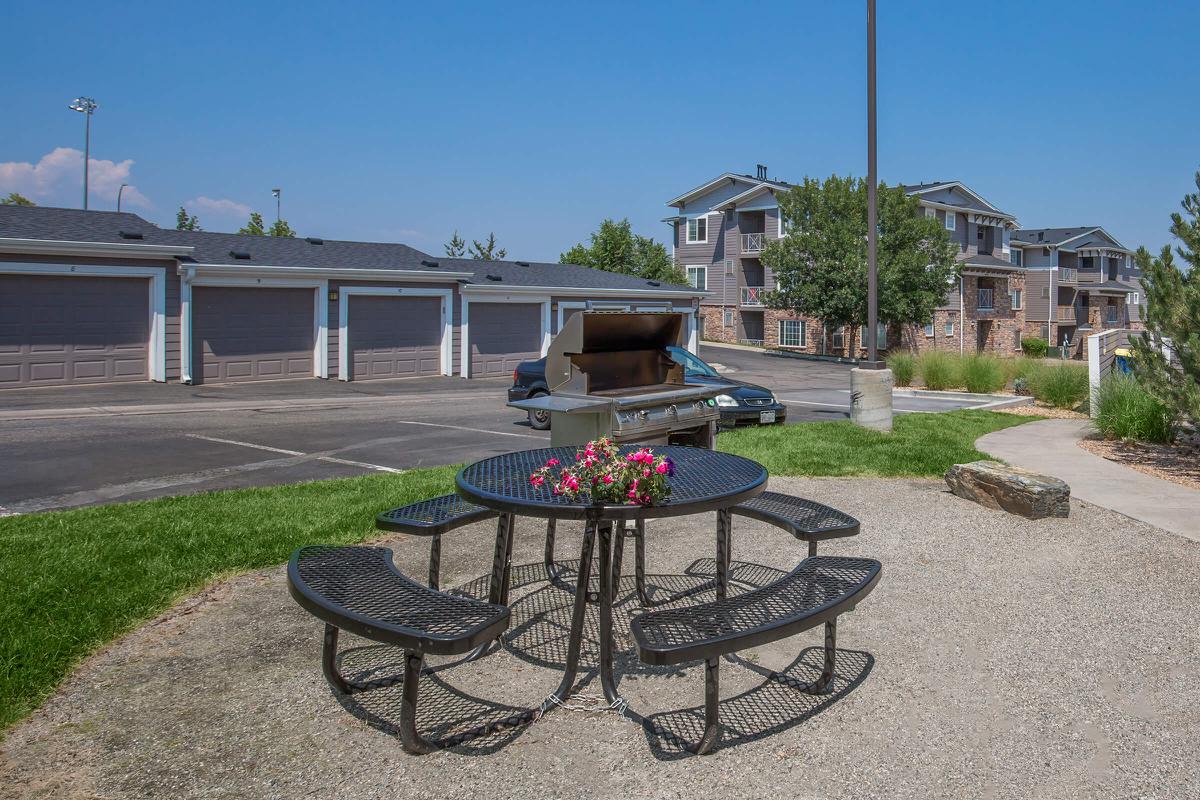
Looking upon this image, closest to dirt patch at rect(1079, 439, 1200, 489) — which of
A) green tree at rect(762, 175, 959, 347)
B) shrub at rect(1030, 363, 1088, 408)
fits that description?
shrub at rect(1030, 363, 1088, 408)

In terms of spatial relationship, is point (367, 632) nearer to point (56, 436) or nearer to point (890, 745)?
point (890, 745)

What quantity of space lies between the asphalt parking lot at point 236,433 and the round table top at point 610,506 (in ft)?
18.8

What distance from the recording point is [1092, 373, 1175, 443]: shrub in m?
12.7

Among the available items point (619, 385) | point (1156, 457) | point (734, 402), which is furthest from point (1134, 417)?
point (619, 385)

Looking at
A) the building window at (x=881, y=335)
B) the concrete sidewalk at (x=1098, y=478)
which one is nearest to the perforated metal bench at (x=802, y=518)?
the concrete sidewalk at (x=1098, y=478)

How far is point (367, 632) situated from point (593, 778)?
1.04 m

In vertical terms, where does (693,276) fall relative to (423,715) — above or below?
above

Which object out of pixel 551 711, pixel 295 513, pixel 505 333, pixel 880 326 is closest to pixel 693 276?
pixel 880 326

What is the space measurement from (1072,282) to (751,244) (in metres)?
28.1

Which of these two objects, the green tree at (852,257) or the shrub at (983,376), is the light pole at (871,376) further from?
the green tree at (852,257)

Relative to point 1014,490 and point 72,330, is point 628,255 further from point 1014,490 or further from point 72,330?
point 1014,490

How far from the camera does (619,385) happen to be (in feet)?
25.9

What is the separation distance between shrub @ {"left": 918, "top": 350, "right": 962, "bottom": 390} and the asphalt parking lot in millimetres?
2151

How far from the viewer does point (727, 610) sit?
3918 mm
